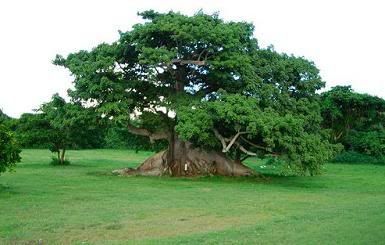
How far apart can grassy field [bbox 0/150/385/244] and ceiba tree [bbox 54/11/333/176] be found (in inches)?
104

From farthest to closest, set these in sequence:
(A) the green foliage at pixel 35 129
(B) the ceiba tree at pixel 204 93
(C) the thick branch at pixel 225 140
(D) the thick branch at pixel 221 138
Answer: (A) the green foliage at pixel 35 129 → (D) the thick branch at pixel 221 138 → (C) the thick branch at pixel 225 140 → (B) the ceiba tree at pixel 204 93

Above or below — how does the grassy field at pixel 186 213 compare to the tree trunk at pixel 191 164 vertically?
below

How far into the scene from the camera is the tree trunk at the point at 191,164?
98.7ft

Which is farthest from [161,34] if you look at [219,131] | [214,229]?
[214,229]

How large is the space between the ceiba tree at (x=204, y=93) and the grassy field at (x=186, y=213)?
2.63 meters

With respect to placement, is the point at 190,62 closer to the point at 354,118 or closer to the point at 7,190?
the point at 7,190

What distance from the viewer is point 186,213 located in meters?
15.4

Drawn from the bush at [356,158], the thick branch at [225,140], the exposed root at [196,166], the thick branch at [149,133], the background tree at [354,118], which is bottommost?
the exposed root at [196,166]

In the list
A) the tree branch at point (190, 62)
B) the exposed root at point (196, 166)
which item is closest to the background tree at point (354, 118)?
the exposed root at point (196, 166)

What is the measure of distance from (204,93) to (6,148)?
43.0 ft

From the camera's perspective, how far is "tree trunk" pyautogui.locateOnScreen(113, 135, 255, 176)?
3008cm

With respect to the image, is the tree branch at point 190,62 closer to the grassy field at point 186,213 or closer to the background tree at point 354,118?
the grassy field at point 186,213

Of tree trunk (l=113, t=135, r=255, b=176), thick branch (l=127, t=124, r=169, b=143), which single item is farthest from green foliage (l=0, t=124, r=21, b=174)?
thick branch (l=127, t=124, r=169, b=143)

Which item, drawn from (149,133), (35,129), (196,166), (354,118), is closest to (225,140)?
(196,166)
